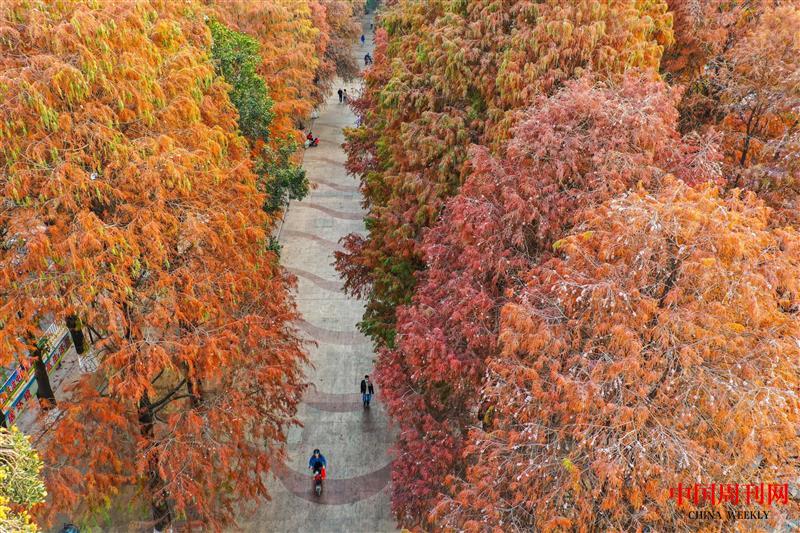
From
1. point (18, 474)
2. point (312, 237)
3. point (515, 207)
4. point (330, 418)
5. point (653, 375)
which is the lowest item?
point (330, 418)

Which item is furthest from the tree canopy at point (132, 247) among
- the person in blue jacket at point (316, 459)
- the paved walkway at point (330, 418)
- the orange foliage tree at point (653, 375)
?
the orange foliage tree at point (653, 375)

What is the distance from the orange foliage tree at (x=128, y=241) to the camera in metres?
8.91

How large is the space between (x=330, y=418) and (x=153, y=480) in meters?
5.77

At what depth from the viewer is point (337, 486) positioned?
1467cm

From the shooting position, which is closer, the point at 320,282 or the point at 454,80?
the point at 454,80

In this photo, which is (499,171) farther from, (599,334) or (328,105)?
(328,105)

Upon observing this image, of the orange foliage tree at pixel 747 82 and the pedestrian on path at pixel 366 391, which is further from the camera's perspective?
the pedestrian on path at pixel 366 391


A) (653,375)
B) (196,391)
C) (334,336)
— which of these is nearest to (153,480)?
(196,391)

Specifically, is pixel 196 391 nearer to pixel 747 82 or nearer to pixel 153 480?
pixel 153 480

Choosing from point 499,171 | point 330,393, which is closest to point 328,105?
point 330,393

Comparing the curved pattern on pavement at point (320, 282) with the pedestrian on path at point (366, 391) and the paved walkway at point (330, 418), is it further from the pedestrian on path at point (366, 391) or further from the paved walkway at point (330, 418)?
the pedestrian on path at point (366, 391)

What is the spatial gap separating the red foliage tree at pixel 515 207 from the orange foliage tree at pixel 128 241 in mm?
3511

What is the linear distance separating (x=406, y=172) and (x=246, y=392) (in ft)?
20.5

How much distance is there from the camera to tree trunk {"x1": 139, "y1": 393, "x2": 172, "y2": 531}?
10984 mm
